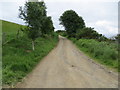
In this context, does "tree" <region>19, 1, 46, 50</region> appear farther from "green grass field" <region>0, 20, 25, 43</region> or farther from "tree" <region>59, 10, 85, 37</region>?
"tree" <region>59, 10, 85, 37</region>

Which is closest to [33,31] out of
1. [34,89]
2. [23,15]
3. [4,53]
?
[23,15]

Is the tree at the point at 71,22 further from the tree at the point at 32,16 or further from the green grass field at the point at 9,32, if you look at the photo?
the tree at the point at 32,16

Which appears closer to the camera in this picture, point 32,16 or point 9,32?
point 32,16

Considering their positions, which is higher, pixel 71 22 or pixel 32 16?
pixel 71 22

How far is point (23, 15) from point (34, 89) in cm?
1213

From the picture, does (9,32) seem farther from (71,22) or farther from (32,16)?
(71,22)

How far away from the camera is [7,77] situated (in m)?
8.34

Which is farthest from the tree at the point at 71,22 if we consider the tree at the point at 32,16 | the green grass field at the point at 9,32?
the tree at the point at 32,16

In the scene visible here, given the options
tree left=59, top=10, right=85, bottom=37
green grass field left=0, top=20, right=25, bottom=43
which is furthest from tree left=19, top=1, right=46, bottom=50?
tree left=59, top=10, right=85, bottom=37

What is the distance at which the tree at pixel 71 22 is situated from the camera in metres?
49.1

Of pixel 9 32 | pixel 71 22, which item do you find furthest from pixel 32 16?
pixel 71 22

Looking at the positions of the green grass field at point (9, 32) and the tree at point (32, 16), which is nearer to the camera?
the tree at point (32, 16)

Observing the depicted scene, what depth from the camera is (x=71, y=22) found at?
49781 millimetres

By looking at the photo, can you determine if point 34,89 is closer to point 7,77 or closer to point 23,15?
point 7,77
